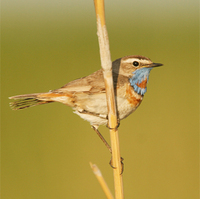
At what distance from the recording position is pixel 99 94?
2357 mm

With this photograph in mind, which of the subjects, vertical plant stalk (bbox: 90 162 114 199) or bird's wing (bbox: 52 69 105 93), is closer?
vertical plant stalk (bbox: 90 162 114 199)

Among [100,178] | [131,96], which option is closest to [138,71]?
[131,96]

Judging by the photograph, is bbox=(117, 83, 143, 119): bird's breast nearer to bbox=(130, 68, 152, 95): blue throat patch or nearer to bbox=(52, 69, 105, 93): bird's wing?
bbox=(130, 68, 152, 95): blue throat patch

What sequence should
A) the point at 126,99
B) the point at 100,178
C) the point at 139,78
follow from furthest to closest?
1. the point at 139,78
2. the point at 126,99
3. the point at 100,178

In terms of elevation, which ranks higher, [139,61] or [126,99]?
[139,61]

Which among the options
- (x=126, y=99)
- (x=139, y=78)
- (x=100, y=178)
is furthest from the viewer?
(x=139, y=78)

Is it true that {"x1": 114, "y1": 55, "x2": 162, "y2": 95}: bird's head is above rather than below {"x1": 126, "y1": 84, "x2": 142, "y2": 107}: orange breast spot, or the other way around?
above

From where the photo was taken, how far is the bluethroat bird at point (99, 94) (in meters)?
2.31

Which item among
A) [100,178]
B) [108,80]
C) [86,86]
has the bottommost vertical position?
[100,178]

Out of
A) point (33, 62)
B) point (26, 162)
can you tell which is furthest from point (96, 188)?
point (33, 62)

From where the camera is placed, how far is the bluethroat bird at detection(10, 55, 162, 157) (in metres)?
2.31

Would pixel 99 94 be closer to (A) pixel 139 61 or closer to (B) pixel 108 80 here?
(A) pixel 139 61

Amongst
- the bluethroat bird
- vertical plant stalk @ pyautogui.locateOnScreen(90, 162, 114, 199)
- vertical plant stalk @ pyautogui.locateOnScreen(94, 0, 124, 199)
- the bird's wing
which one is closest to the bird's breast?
the bluethroat bird

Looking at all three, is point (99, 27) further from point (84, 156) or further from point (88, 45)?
point (88, 45)
